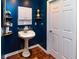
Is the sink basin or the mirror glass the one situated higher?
the mirror glass

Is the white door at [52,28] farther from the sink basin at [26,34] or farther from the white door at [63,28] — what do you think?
the sink basin at [26,34]

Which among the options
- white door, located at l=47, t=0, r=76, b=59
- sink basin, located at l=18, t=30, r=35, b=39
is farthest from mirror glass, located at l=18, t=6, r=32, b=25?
white door, located at l=47, t=0, r=76, b=59

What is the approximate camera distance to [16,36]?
4.43 metres

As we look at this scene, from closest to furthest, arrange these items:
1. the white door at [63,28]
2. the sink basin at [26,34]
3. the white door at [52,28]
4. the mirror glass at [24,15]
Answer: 1. the white door at [63,28]
2. the white door at [52,28]
3. the sink basin at [26,34]
4. the mirror glass at [24,15]

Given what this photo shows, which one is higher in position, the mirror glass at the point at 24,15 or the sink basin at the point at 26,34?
the mirror glass at the point at 24,15

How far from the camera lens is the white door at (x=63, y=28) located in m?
2.65

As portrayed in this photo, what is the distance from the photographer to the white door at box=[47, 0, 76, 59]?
265 cm

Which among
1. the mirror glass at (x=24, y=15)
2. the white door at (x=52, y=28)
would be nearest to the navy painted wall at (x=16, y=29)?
the mirror glass at (x=24, y=15)

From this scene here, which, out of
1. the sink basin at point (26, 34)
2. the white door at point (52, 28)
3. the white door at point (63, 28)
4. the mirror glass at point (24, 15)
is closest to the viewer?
the white door at point (63, 28)

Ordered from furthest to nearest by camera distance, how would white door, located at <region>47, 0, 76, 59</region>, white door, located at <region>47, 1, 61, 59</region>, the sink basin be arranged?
the sink basin → white door, located at <region>47, 1, 61, 59</region> → white door, located at <region>47, 0, 76, 59</region>

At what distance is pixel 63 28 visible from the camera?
323 centimetres

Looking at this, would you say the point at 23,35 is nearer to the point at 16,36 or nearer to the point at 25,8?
the point at 16,36

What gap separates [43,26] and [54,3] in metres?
1.18

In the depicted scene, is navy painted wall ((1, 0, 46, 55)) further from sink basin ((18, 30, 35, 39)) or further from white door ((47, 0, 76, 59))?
white door ((47, 0, 76, 59))
